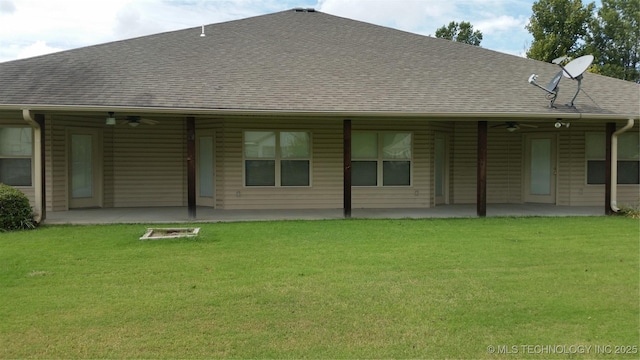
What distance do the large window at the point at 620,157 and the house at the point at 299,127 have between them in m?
0.03

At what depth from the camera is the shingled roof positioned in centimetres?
959

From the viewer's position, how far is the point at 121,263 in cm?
593

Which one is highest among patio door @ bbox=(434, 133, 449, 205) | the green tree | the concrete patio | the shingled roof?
the green tree

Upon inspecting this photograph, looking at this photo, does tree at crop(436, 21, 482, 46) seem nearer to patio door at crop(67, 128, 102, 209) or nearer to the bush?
patio door at crop(67, 128, 102, 209)

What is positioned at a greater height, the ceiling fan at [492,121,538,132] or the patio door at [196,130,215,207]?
the ceiling fan at [492,121,538,132]

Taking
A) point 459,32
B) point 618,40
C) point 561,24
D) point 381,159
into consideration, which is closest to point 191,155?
point 381,159

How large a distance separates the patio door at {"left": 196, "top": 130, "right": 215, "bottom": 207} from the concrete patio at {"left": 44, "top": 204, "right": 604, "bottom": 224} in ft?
1.38

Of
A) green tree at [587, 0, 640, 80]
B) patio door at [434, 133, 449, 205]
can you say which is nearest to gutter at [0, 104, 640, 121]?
patio door at [434, 133, 449, 205]

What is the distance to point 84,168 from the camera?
37.7ft

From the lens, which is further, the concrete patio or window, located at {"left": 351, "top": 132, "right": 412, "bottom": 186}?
window, located at {"left": 351, "top": 132, "right": 412, "bottom": 186}

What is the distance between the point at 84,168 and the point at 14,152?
1473 mm

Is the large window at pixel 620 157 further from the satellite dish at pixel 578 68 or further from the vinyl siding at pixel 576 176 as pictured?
the satellite dish at pixel 578 68

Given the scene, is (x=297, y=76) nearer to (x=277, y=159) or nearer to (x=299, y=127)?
(x=299, y=127)

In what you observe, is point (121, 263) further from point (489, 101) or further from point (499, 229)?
point (489, 101)
